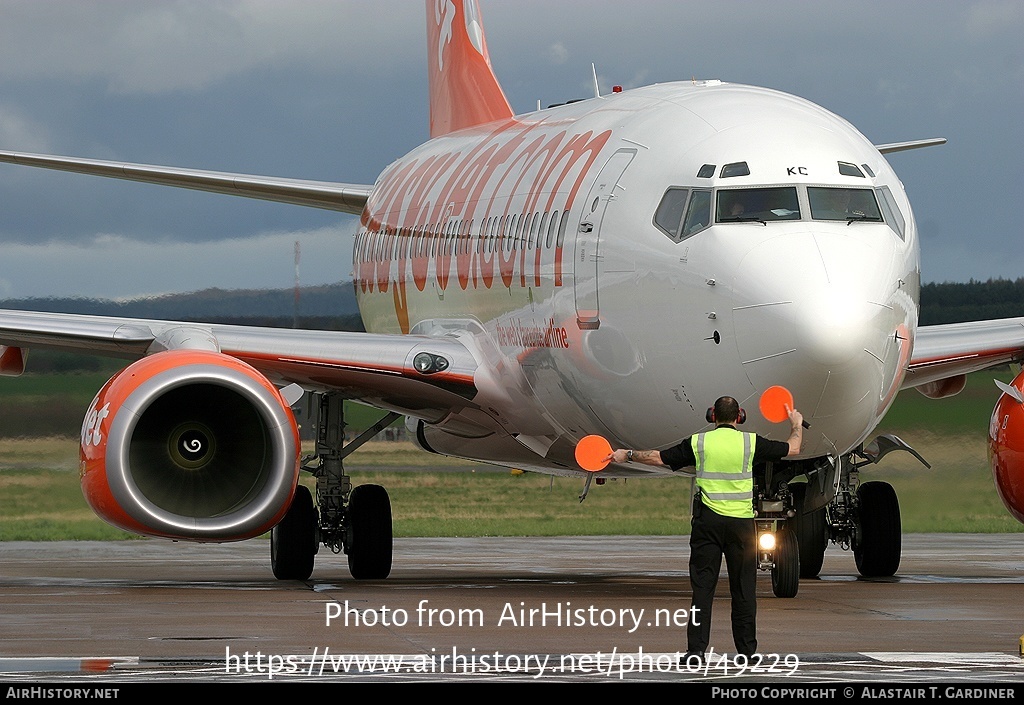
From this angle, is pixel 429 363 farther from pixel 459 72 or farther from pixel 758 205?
pixel 459 72

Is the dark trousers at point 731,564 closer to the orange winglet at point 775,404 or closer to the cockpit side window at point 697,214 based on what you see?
the orange winglet at point 775,404

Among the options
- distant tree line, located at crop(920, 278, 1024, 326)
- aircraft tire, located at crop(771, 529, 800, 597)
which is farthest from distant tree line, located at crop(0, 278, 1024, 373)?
aircraft tire, located at crop(771, 529, 800, 597)

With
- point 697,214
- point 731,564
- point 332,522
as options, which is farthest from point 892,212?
point 332,522

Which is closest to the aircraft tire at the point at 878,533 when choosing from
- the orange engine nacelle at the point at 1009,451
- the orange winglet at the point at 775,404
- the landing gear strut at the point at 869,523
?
the landing gear strut at the point at 869,523

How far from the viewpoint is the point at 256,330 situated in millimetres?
16828

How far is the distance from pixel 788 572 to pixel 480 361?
3.50m

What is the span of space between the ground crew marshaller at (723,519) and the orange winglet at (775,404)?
108 centimetres

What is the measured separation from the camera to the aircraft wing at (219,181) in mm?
20953

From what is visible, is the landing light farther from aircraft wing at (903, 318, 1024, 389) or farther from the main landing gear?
aircraft wing at (903, 318, 1024, 389)

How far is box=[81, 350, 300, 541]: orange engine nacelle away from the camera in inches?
577

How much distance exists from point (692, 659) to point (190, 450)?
591 cm

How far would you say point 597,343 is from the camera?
48.0ft
